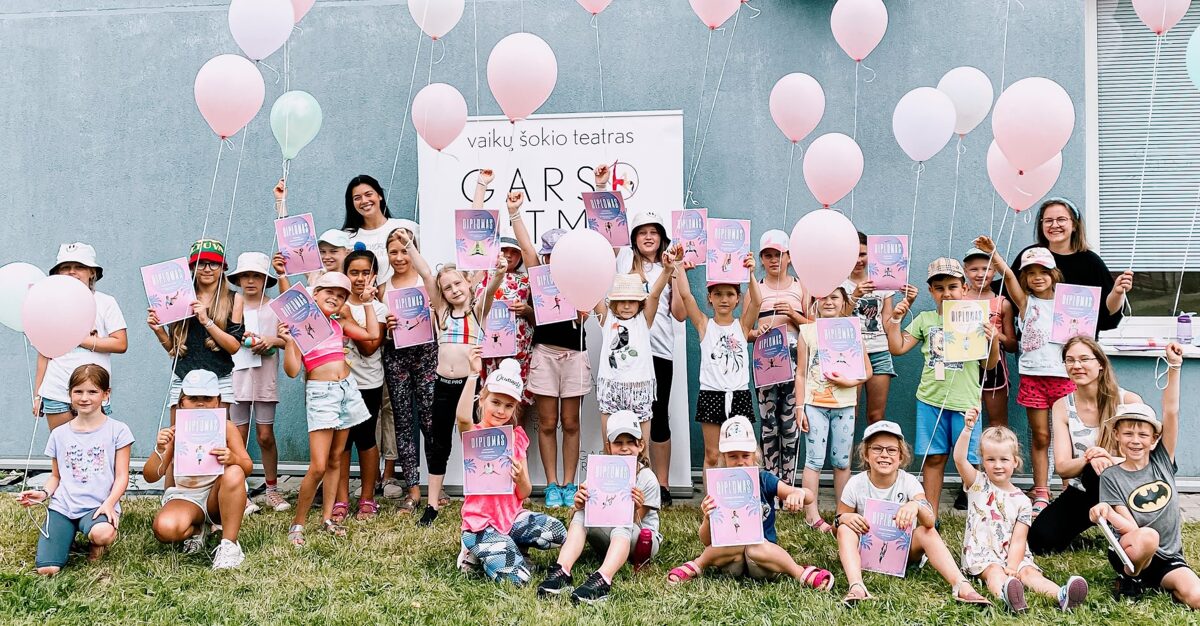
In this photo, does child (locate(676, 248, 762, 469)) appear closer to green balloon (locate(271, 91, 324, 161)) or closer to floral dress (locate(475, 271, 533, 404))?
floral dress (locate(475, 271, 533, 404))

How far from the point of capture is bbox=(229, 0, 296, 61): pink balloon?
13.7 ft

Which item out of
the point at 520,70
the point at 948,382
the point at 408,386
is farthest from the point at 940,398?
the point at 408,386

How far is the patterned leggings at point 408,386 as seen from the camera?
4.63 metres

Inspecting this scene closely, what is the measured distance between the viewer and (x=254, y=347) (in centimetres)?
448

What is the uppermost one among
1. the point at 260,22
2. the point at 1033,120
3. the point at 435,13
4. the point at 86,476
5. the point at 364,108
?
the point at 435,13

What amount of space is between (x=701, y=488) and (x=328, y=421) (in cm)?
212

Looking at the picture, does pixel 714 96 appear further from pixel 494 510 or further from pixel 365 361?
pixel 494 510

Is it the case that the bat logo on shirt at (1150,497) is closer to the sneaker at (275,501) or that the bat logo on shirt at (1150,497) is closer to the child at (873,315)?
the child at (873,315)

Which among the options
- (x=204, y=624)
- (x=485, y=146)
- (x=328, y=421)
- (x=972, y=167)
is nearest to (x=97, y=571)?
(x=204, y=624)

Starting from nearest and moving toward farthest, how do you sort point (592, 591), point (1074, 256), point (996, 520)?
point (592, 591)
point (996, 520)
point (1074, 256)

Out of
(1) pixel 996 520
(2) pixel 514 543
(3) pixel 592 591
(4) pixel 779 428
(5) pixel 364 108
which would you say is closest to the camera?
(3) pixel 592 591

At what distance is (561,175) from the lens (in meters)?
5.10

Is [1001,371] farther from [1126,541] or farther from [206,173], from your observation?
[206,173]

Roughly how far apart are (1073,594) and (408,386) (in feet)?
9.98
